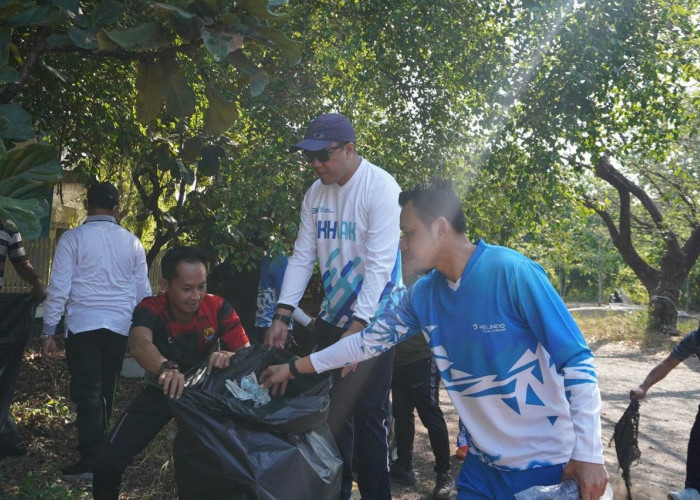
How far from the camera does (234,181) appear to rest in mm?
6461

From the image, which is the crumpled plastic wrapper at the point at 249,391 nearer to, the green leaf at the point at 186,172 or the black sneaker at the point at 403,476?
the black sneaker at the point at 403,476

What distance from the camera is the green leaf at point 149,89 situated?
4039mm

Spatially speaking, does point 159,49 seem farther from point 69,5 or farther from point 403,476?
point 403,476

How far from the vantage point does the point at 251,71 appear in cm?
366

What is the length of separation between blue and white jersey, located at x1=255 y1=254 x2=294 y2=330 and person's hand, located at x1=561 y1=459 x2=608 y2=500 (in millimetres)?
4562

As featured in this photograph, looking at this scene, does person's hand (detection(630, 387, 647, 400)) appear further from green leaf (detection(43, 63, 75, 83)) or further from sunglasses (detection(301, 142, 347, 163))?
green leaf (detection(43, 63, 75, 83))

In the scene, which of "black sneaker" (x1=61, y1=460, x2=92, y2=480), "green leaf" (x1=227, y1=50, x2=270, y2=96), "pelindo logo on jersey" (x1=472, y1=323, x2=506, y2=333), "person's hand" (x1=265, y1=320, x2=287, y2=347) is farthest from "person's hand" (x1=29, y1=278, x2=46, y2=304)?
"pelindo logo on jersey" (x1=472, y1=323, x2=506, y2=333)

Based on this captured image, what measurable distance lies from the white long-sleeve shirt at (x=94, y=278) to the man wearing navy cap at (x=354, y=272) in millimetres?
1773

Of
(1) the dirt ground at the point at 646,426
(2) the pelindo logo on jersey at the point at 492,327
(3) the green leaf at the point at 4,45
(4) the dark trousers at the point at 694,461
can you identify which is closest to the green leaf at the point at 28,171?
(3) the green leaf at the point at 4,45

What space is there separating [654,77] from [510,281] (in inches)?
218

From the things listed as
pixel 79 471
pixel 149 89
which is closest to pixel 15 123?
pixel 149 89

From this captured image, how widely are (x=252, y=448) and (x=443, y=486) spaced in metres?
2.51

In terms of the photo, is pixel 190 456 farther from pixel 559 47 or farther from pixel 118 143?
pixel 559 47

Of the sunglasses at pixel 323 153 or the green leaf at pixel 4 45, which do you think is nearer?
the green leaf at pixel 4 45
